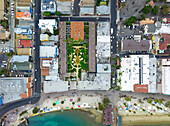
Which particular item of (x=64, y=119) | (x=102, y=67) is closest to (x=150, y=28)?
(x=102, y=67)

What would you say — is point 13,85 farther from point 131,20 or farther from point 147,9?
point 147,9

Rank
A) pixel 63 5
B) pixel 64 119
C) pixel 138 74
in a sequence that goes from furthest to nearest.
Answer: pixel 64 119
pixel 63 5
pixel 138 74

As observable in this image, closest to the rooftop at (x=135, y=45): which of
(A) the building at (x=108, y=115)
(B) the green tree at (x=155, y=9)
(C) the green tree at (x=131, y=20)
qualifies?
(C) the green tree at (x=131, y=20)

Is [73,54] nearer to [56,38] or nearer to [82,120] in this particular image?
[56,38]

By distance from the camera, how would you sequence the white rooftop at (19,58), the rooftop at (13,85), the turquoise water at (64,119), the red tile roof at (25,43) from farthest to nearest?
the turquoise water at (64,119) → the red tile roof at (25,43) → the white rooftop at (19,58) → the rooftop at (13,85)

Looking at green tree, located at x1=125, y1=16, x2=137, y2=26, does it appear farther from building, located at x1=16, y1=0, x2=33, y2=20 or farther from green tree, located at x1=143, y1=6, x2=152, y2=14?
building, located at x1=16, y1=0, x2=33, y2=20

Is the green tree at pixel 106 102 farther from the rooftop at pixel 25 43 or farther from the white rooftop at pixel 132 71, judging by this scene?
the rooftop at pixel 25 43
